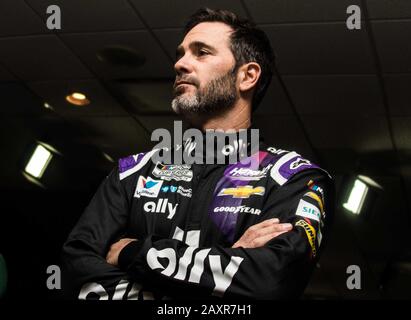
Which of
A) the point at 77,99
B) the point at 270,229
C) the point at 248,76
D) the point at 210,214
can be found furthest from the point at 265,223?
the point at 77,99

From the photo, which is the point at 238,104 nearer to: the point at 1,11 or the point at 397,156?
the point at 1,11

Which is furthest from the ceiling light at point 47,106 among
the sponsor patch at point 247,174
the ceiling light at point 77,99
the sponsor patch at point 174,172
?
the sponsor patch at point 247,174

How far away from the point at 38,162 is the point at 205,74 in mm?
3765

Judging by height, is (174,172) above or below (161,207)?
above

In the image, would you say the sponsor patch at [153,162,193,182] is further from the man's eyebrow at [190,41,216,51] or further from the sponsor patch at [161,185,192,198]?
the man's eyebrow at [190,41,216,51]

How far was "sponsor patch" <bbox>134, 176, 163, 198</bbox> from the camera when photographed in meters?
1.31

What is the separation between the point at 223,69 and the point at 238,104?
3.7 inches

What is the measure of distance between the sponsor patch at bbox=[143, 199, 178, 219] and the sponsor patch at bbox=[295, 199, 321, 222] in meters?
0.25

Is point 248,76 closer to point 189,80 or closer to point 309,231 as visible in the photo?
point 189,80

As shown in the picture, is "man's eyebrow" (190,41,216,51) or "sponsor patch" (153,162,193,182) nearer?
"sponsor patch" (153,162,193,182)

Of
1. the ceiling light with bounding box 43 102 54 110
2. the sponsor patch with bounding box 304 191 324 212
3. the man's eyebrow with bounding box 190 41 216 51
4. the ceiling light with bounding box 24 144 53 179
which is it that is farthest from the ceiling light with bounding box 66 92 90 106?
the sponsor patch with bounding box 304 191 324 212

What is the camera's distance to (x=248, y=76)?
1526 millimetres

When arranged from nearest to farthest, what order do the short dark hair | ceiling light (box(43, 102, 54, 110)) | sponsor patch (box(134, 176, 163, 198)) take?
sponsor patch (box(134, 176, 163, 198)) → the short dark hair → ceiling light (box(43, 102, 54, 110))

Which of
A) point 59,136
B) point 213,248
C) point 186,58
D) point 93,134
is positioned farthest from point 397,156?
point 213,248
